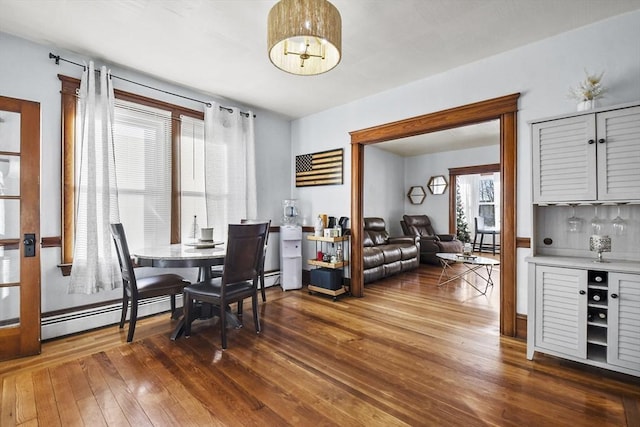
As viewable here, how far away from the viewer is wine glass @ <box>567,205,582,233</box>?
7.73 feet

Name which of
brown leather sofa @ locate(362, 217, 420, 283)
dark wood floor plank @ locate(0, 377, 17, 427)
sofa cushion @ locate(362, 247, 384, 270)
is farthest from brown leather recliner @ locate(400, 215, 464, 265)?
dark wood floor plank @ locate(0, 377, 17, 427)

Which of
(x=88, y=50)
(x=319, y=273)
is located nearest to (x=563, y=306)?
(x=319, y=273)

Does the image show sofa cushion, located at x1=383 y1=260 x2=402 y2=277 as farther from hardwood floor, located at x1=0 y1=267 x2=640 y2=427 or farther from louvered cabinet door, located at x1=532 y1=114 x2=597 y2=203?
louvered cabinet door, located at x1=532 y1=114 x2=597 y2=203

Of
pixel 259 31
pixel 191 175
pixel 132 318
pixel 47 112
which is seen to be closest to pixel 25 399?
pixel 132 318

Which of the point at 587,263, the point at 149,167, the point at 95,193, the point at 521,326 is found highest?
the point at 149,167

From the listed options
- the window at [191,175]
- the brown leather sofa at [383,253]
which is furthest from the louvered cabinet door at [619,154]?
the window at [191,175]

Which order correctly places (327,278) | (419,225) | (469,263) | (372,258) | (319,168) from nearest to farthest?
1. (327,278)
2. (469,263)
3. (319,168)
4. (372,258)
5. (419,225)

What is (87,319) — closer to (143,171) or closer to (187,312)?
(187,312)

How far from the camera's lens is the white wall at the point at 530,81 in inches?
88.4

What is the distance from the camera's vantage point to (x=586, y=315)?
81.1 inches

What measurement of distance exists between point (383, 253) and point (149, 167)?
3.55m

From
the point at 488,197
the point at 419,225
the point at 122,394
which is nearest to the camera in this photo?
the point at 122,394

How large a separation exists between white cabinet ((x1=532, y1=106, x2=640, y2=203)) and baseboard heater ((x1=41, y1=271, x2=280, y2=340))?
386cm

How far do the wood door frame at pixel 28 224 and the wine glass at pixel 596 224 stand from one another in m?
4.41
